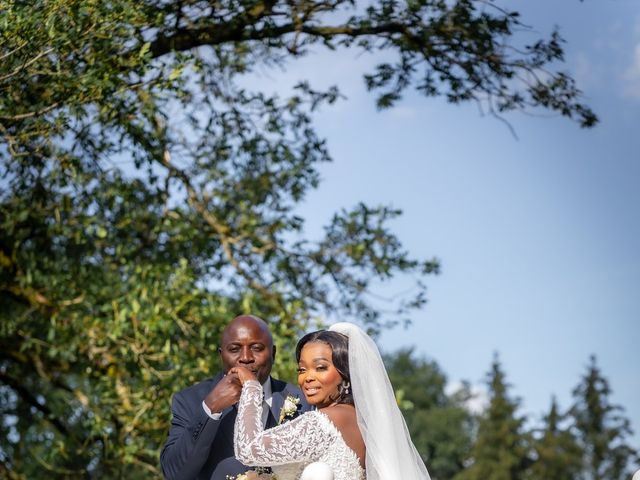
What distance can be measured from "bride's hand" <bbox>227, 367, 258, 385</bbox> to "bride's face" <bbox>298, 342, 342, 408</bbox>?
11.7 inches

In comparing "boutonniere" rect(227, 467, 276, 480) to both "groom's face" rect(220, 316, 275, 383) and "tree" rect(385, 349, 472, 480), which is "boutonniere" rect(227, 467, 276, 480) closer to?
"groom's face" rect(220, 316, 275, 383)

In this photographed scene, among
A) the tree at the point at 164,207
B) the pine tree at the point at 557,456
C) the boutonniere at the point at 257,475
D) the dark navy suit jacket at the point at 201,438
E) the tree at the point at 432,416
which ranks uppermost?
the tree at the point at 432,416

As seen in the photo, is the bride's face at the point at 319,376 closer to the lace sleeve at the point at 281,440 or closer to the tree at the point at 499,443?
the lace sleeve at the point at 281,440

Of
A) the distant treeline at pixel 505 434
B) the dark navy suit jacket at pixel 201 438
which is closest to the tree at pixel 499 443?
the distant treeline at pixel 505 434

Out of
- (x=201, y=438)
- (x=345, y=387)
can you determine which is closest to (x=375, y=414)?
(x=345, y=387)

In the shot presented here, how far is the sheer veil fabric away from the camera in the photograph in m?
5.01

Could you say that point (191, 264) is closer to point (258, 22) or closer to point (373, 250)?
point (373, 250)

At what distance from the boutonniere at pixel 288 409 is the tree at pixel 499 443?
2188 inches

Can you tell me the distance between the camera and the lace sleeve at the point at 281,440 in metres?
4.87

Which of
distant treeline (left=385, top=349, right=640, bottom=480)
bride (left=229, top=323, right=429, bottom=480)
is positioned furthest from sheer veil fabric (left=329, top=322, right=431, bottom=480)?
distant treeline (left=385, top=349, right=640, bottom=480)

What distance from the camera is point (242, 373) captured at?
5297 mm

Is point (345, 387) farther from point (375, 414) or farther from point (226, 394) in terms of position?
point (226, 394)

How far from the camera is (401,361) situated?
71125mm

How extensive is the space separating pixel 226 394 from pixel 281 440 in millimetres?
558
